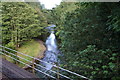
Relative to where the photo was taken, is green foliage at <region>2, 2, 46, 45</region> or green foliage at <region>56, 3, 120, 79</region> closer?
green foliage at <region>56, 3, 120, 79</region>

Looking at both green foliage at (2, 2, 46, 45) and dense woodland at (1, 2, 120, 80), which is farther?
green foliage at (2, 2, 46, 45)

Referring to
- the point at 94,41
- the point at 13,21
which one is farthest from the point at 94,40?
the point at 13,21

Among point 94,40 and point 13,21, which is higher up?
point 13,21

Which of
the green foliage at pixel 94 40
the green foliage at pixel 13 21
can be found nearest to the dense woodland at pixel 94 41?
the green foliage at pixel 94 40

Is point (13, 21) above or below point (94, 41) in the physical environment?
above

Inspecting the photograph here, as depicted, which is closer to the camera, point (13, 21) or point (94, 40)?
point (94, 40)

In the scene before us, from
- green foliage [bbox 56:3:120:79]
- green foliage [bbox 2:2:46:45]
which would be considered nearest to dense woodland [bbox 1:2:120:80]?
green foliage [bbox 56:3:120:79]

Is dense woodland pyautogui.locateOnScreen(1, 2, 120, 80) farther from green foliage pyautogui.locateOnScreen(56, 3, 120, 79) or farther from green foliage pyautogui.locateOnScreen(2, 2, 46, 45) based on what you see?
green foliage pyautogui.locateOnScreen(2, 2, 46, 45)

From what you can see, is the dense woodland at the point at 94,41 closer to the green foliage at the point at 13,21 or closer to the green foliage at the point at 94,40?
the green foliage at the point at 94,40

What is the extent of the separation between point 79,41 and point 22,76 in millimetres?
2036

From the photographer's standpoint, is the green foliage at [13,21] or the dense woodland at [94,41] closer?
the dense woodland at [94,41]

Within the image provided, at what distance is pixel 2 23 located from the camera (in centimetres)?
844

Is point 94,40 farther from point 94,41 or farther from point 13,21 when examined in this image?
point 13,21

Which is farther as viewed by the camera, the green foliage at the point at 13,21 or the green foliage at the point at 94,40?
the green foliage at the point at 13,21
